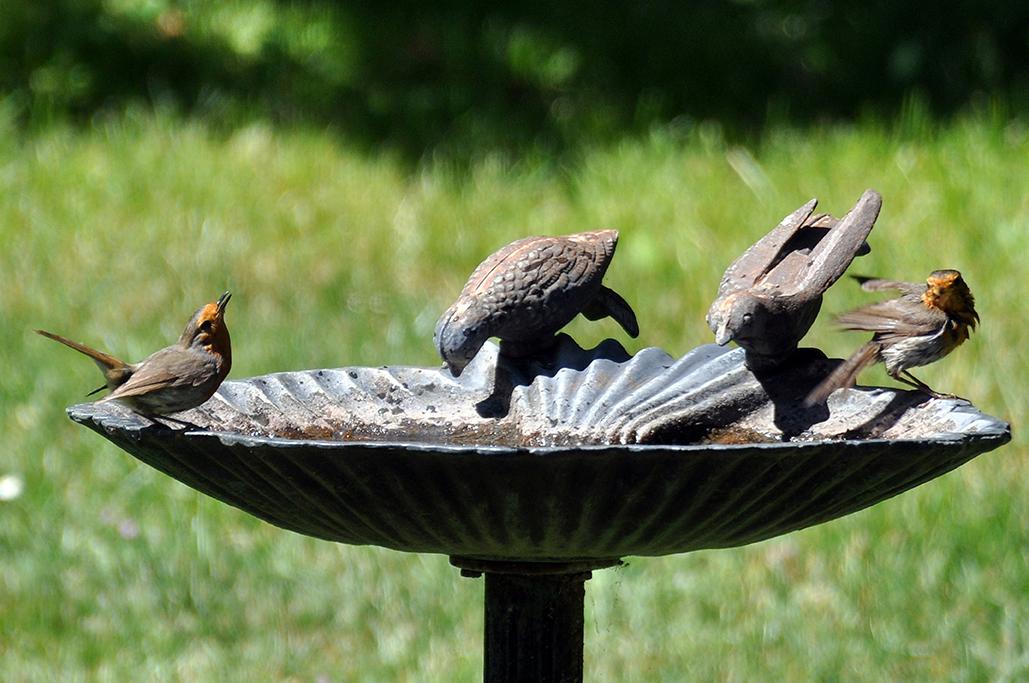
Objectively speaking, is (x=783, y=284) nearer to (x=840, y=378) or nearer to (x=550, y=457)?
(x=840, y=378)

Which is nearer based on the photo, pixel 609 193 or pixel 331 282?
pixel 331 282

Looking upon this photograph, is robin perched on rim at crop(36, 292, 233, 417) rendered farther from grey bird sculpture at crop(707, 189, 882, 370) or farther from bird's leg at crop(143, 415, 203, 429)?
grey bird sculpture at crop(707, 189, 882, 370)

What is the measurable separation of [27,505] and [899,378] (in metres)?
3.17

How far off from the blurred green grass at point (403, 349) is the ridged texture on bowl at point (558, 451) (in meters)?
1.51

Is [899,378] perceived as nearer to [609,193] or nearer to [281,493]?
[281,493]

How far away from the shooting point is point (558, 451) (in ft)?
7.66

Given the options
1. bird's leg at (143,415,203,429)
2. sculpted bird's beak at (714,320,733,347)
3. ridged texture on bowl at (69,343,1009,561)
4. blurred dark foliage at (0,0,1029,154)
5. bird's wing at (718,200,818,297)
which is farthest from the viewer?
blurred dark foliage at (0,0,1029,154)

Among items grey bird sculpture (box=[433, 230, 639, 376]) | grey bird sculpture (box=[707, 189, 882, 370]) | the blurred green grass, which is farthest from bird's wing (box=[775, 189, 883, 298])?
the blurred green grass

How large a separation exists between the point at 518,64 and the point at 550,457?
737 cm

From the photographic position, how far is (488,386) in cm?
321

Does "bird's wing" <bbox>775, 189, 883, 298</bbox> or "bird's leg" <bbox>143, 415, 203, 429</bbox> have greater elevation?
"bird's wing" <bbox>775, 189, 883, 298</bbox>

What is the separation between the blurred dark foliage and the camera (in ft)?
28.5

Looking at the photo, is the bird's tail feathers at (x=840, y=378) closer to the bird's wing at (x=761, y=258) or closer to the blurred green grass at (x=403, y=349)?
the bird's wing at (x=761, y=258)

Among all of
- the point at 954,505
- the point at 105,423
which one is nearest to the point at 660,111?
the point at 954,505
